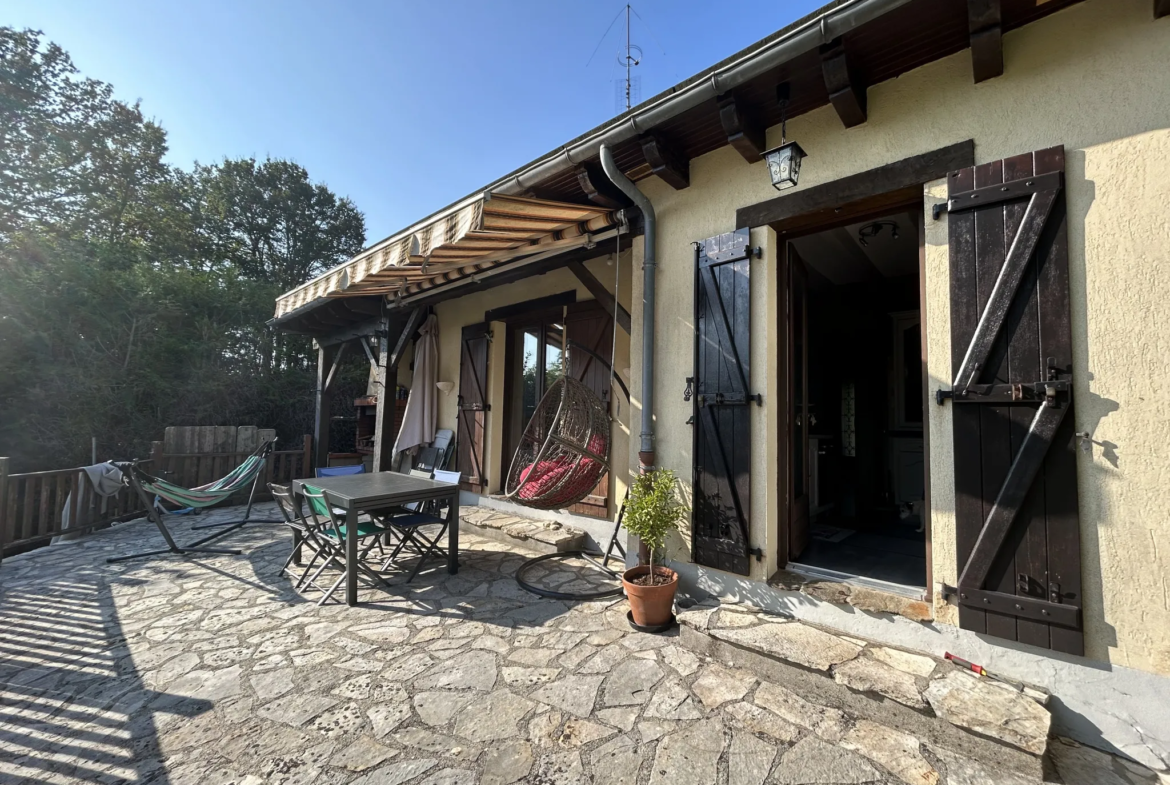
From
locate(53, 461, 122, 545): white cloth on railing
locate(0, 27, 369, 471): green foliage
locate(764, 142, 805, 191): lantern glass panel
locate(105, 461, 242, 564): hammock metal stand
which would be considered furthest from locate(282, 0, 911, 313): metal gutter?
locate(0, 27, 369, 471): green foliage

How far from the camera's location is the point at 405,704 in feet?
6.75

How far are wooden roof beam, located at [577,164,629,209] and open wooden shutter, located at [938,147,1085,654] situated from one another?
7.09 ft

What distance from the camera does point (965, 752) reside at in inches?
66.9

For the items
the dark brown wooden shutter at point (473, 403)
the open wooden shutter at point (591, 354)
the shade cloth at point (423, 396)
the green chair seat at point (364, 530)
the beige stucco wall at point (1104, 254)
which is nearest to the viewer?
the beige stucco wall at point (1104, 254)

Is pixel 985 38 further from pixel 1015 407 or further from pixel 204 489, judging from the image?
pixel 204 489

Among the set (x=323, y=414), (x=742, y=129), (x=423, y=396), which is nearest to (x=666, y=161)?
(x=742, y=129)

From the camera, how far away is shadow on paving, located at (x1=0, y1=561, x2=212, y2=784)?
5.57ft

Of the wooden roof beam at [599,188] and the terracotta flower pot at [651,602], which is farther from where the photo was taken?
the wooden roof beam at [599,188]

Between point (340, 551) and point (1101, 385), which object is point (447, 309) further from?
point (1101, 385)

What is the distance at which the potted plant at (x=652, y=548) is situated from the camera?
9.04ft

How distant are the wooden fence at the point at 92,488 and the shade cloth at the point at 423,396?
1810 millimetres

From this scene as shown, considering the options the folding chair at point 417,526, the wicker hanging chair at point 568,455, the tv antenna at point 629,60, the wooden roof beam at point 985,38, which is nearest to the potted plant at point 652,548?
the wicker hanging chair at point 568,455

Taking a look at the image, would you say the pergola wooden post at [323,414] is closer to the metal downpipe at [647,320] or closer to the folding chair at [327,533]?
the folding chair at [327,533]

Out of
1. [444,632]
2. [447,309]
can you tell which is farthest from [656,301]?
[447,309]
